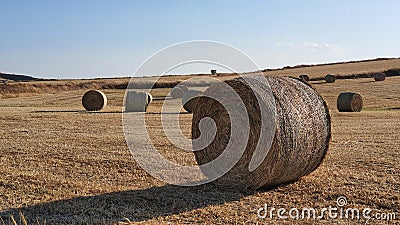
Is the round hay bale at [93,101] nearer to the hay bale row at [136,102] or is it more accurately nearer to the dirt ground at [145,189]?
the hay bale row at [136,102]

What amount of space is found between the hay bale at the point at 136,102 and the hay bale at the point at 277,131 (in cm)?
1615

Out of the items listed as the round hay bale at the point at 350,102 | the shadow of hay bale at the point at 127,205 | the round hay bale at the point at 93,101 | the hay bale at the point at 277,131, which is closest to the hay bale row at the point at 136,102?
the round hay bale at the point at 93,101

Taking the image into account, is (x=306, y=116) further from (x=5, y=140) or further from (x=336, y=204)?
(x=5, y=140)

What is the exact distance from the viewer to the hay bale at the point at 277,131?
7129 millimetres

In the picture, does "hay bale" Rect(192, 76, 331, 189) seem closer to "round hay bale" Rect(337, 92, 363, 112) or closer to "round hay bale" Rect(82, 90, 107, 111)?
"round hay bale" Rect(337, 92, 363, 112)

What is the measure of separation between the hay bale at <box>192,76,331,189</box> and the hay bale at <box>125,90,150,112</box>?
16153 mm

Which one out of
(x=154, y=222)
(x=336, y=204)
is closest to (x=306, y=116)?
(x=336, y=204)

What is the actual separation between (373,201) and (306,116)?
163 cm

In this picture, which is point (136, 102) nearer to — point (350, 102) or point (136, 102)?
point (136, 102)

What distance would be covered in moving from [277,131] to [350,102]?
56.4ft

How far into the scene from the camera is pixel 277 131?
23.1 ft

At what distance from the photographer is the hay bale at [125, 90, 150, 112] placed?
24219 millimetres
